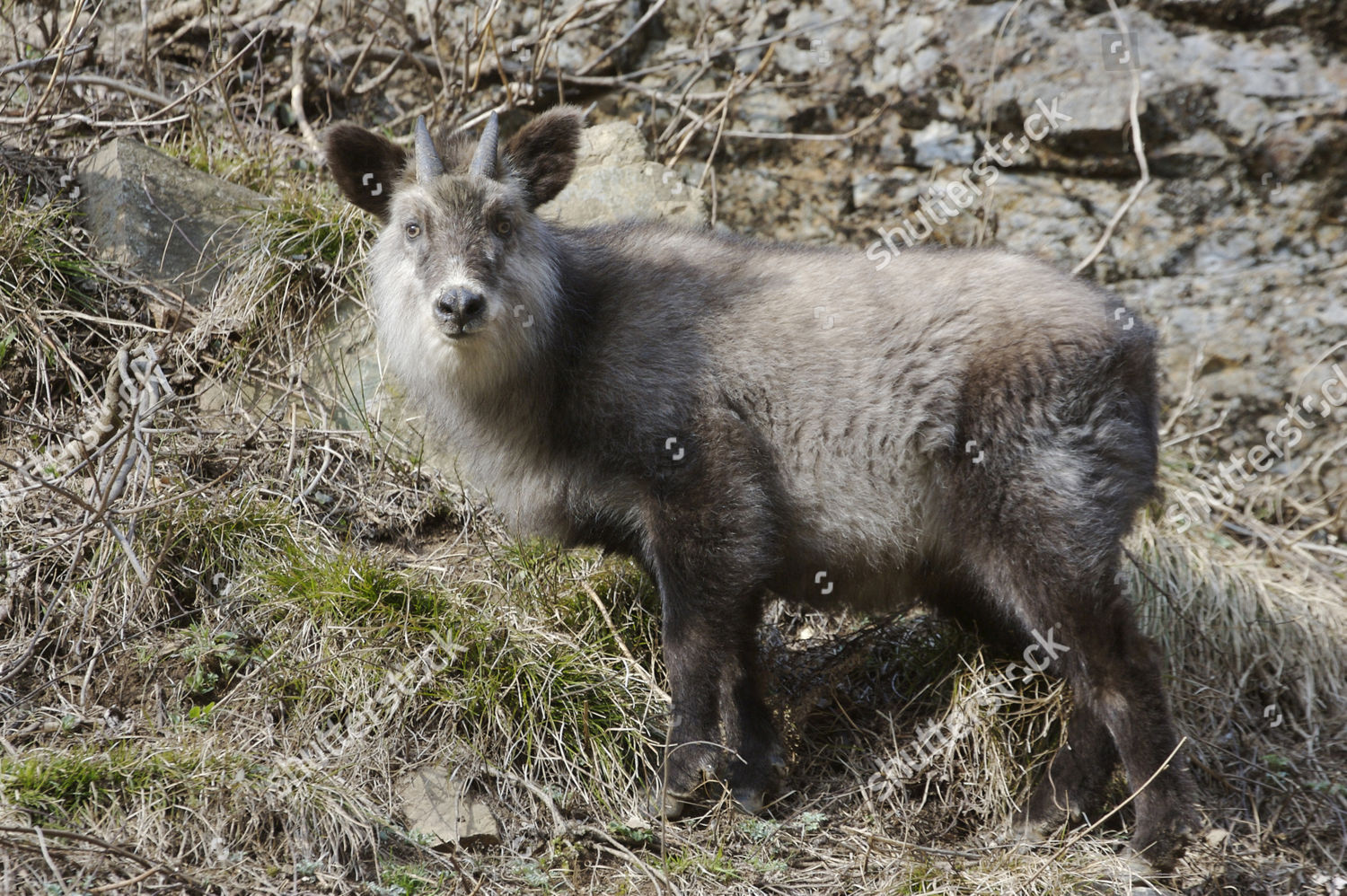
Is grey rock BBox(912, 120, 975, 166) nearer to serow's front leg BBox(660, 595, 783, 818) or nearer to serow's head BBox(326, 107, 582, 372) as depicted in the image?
serow's head BBox(326, 107, 582, 372)

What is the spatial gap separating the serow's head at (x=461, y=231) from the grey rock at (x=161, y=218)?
1415 millimetres

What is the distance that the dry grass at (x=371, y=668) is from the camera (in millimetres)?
3414

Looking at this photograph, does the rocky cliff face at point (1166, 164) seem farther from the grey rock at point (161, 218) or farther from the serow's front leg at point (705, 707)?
the grey rock at point (161, 218)

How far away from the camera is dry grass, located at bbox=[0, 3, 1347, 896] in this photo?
3.41 meters

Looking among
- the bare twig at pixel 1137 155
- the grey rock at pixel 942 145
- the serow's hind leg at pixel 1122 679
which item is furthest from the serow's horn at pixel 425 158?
the bare twig at pixel 1137 155

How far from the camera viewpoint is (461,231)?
3.81 m

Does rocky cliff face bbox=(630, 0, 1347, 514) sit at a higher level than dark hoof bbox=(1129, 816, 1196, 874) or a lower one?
higher

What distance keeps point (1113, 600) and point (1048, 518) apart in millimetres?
364

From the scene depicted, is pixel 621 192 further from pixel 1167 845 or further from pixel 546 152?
pixel 1167 845

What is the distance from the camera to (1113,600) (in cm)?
376

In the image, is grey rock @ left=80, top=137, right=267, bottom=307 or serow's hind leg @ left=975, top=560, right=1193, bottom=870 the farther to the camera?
grey rock @ left=80, top=137, right=267, bottom=307

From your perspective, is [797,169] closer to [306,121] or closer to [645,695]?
[306,121]

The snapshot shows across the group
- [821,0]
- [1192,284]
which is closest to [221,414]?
[821,0]

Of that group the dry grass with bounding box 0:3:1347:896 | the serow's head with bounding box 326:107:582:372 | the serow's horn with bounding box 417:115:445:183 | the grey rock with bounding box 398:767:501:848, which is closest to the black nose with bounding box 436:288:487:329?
the serow's head with bounding box 326:107:582:372
